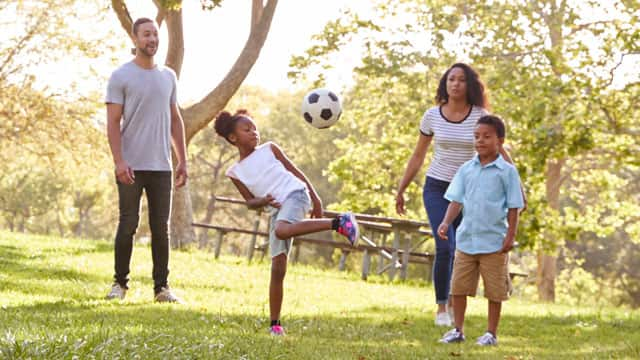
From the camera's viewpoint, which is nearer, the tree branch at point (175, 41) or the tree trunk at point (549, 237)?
the tree branch at point (175, 41)

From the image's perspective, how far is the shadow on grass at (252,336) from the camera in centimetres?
446

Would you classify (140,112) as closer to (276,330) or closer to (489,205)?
(276,330)

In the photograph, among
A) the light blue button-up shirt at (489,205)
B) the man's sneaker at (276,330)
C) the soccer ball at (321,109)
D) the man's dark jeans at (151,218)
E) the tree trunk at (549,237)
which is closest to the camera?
the man's sneaker at (276,330)

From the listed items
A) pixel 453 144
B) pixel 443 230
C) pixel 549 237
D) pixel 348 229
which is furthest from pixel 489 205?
pixel 549 237

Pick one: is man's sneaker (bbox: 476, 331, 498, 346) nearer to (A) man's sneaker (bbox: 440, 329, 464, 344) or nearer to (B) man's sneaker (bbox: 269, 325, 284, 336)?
(A) man's sneaker (bbox: 440, 329, 464, 344)

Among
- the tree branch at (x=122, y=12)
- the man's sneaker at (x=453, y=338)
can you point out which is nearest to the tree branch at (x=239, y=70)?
the tree branch at (x=122, y=12)

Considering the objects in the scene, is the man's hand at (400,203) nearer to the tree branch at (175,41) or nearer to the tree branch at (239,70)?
the tree branch at (239,70)

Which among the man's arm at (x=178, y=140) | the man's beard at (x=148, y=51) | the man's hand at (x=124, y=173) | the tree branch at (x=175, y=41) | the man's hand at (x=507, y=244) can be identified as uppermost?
the tree branch at (x=175, y=41)

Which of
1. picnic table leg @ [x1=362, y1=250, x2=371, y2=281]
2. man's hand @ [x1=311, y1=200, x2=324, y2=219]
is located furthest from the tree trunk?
man's hand @ [x1=311, y1=200, x2=324, y2=219]

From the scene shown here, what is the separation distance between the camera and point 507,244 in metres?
6.62

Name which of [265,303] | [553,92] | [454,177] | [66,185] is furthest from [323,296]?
[66,185]

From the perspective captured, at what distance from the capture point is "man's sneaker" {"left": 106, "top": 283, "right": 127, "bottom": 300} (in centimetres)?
767

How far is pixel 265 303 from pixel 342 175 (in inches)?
757

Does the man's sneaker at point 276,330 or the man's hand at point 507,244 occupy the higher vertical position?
the man's hand at point 507,244
